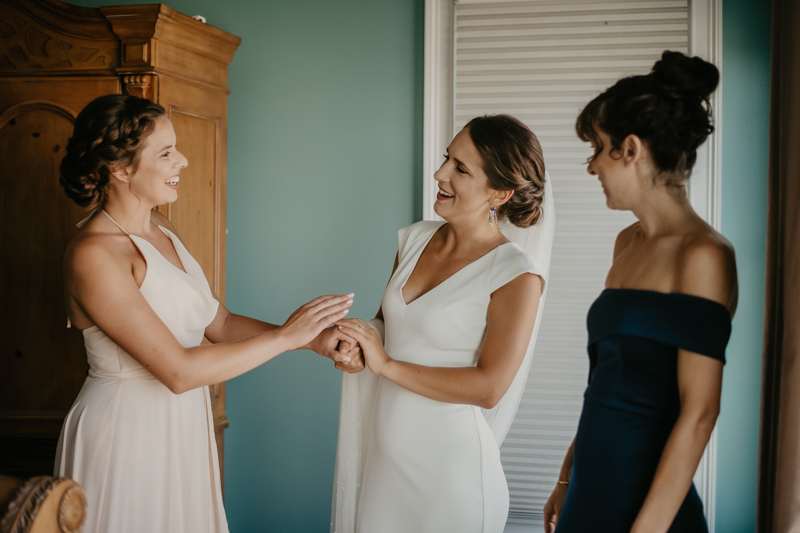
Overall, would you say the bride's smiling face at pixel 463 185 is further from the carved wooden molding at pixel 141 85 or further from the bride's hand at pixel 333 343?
the carved wooden molding at pixel 141 85

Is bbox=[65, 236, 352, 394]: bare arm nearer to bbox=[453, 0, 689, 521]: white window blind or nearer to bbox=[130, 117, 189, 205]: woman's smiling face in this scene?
bbox=[130, 117, 189, 205]: woman's smiling face

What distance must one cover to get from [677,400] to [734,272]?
0.26 metres

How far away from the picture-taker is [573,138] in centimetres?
274

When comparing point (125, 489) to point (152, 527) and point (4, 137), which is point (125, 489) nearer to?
point (152, 527)

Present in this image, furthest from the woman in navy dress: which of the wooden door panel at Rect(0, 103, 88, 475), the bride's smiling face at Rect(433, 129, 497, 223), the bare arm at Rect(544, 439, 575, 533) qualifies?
the wooden door panel at Rect(0, 103, 88, 475)

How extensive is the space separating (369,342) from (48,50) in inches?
66.1

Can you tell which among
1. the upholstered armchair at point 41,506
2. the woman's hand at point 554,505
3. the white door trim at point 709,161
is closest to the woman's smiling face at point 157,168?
the upholstered armchair at point 41,506

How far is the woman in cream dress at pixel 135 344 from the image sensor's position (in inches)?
62.6

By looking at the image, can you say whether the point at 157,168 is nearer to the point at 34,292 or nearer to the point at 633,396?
the point at 34,292

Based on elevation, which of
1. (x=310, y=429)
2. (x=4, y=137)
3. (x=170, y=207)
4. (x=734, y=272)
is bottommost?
(x=310, y=429)

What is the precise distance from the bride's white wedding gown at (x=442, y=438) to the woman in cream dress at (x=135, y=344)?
35 centimetres

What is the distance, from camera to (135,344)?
1584mm

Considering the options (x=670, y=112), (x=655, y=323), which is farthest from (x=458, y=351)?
(x=670, y=112)

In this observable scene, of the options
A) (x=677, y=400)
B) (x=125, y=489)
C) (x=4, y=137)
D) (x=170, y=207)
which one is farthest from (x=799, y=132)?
(x=4, y=137)
